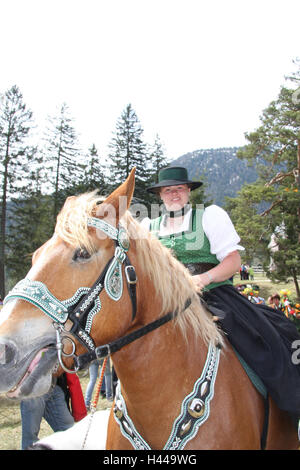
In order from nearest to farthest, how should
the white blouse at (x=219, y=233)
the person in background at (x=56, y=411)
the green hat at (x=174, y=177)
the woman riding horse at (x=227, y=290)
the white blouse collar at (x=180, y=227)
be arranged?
the woman riding horse at (x=227, y=290) → the white blouse at (x=219, y=233) → the white blouse collar at (x=180, y=227) → the green hat at (x=174, y=177) → the person in background at (x=56, y=411)

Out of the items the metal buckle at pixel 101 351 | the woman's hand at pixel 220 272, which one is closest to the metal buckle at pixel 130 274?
the metal buckle at pixel 101 351

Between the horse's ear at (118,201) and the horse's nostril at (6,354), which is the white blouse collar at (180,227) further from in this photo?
the horse's nostril at (6,354)

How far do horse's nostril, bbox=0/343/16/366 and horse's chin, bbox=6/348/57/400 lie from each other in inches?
4.2

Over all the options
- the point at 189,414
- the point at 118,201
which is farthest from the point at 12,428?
the point at 118,201

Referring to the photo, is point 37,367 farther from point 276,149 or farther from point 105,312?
point 276,149

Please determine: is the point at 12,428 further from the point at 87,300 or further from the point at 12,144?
the point at 12,144

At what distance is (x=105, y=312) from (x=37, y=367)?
40cm

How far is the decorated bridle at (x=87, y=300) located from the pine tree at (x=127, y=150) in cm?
3161

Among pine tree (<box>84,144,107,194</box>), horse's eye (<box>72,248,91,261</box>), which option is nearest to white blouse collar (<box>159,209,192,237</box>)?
horse's eye (<box>72,248,91,261</box>)

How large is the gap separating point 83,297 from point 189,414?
0.93 m

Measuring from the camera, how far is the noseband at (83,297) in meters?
1.60

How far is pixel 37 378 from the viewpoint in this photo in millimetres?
1554

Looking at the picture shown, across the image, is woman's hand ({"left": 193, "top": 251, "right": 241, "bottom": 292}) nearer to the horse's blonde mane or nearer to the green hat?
the horse's blonde mane
